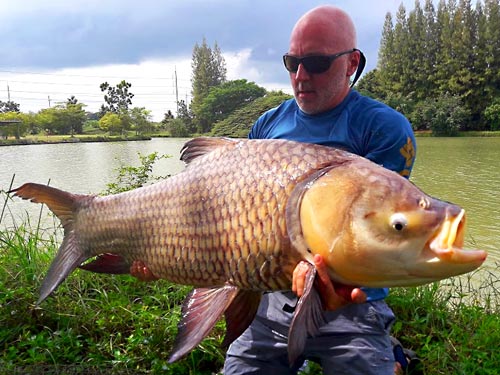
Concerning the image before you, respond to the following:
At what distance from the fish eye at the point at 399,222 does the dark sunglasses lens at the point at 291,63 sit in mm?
1074

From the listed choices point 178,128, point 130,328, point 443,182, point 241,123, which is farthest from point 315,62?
point 178,128

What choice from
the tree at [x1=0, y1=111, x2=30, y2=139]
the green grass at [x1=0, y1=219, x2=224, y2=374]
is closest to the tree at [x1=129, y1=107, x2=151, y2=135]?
the tree at [x1=0, y1=111, x2=30, y2=139]

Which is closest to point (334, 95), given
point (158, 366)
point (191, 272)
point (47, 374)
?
point (191, 272)

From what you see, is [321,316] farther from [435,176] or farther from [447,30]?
[447,30]

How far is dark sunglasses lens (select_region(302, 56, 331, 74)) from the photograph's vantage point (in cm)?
192

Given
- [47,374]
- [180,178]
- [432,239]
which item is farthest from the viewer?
[47,374]

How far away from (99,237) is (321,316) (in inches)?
38.6

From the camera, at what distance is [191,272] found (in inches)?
57.6

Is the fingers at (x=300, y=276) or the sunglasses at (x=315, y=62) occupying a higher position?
the sunglasses at (x=315, y=62)

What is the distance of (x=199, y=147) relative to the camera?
1613 mm

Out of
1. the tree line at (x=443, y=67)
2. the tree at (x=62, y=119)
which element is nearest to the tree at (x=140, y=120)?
the tree at (x=62, y=119)

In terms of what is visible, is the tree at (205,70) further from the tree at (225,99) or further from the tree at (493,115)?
the tree at (493,115)

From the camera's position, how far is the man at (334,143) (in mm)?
1857

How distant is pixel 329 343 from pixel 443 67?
143ft
